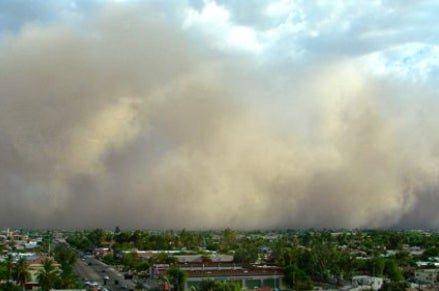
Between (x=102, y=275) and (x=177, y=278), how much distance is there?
46.0 ft

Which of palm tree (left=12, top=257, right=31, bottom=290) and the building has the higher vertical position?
palm tree (left=12, top=257, right=31, bottom=290)

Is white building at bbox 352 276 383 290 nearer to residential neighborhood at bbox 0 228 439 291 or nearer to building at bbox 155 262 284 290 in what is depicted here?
residential neighborhood at bbox 0 228 439 291

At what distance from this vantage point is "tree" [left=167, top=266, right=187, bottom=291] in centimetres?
4706

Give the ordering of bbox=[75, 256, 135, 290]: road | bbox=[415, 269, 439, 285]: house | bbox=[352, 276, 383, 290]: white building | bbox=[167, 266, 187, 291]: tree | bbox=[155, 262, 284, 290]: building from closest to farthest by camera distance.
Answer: bbox=[167, 266, 187, 291]: tree → bbox=[352, 276, 383, 290]: white building → bbox=[155, 262, 284, 290]: building → bbox=[75, 256, 135, 290]: road → bbox=[415, 269, 439, 285]: house

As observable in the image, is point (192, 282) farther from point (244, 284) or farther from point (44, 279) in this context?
point (44, 279)

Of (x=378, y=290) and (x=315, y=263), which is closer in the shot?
(x=378, y=290)

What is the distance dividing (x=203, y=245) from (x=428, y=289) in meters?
57.5

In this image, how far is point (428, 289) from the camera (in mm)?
44406

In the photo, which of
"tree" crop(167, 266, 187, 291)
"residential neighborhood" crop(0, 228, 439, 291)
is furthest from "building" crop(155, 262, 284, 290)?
"tree" crop(167, 266, 187, 291)

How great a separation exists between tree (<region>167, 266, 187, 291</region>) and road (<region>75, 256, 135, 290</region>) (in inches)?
132

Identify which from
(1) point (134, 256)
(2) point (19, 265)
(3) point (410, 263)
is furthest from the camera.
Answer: (1) point (134, 256)

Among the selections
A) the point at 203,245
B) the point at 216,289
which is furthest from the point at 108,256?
the point at 216,289

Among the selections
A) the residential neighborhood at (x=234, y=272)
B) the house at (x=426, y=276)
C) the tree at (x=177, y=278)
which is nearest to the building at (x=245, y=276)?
the residential neighborhood at (x=234, y=272)

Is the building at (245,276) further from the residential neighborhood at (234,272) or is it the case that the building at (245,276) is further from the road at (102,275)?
the road at (102,275)
